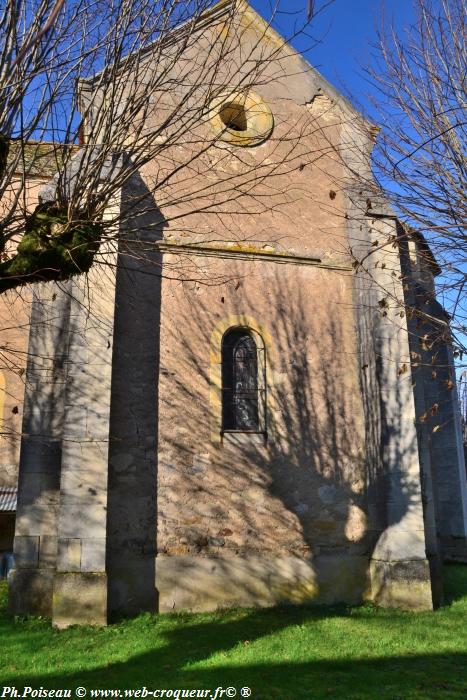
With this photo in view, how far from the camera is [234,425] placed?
29.2 feet

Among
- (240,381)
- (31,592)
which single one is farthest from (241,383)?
(31,592)

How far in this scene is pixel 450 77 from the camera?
18.1 ft

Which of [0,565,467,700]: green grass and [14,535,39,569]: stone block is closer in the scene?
[0,565,467,700]: green grass

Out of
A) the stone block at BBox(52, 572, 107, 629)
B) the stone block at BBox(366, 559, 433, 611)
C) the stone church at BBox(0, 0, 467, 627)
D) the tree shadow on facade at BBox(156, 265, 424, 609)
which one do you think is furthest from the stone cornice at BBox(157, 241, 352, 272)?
the stone block at BBox(52, 572, 107, 629)

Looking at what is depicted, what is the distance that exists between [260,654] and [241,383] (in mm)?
4001

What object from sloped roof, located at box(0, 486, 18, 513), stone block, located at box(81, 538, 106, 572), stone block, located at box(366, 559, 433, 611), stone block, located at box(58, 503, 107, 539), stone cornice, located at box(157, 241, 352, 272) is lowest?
stone block, located at box(366, 559, 433, 611)

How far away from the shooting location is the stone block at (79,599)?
23.0 ft

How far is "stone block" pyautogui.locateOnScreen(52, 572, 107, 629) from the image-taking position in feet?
23.0

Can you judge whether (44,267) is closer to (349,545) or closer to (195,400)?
(195,400)

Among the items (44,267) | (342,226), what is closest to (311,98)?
(342,226)

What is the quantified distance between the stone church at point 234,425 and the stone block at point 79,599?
17 millimetres

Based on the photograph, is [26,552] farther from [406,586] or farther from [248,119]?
[248,119]

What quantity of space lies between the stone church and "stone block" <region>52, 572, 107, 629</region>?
0.7 inches

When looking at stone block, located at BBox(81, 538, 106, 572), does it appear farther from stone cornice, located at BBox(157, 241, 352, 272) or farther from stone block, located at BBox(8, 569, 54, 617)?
stone cornice, located at BBox(157, 241, 352, 272)
